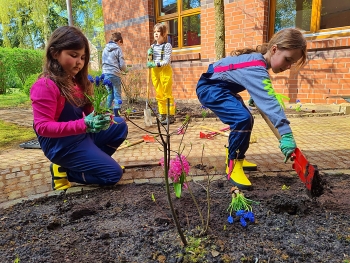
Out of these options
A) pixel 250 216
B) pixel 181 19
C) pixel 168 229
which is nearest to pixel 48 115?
pixel 168 229

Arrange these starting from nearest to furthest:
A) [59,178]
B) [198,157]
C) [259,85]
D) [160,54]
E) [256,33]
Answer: [259,85]
[59,178]
[198,157]
[160,54]
[256,33]

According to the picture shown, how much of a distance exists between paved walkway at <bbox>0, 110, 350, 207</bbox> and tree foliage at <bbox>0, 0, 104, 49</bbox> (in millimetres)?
23645

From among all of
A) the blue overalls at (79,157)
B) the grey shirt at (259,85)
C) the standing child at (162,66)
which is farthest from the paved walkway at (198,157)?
the standing child at (162,66)

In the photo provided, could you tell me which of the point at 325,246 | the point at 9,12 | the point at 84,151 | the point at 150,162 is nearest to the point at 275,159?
the point at 150,162

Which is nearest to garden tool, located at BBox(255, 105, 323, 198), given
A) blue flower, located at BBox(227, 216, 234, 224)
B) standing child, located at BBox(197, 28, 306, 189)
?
standing child, located at BBox(197, 28, 306, 189)

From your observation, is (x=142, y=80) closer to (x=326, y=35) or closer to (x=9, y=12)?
(x=326, y=35)

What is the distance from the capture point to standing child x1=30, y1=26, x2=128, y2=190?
211cm

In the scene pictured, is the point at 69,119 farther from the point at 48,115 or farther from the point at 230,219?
the point at 230,219

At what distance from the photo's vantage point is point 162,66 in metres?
5.40

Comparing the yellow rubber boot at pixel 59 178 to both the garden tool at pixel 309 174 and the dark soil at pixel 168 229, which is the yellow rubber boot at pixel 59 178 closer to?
the dark soil at pixel 168 229

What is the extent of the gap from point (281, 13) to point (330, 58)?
5.12ft

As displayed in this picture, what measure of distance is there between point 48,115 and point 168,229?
122 centimetres

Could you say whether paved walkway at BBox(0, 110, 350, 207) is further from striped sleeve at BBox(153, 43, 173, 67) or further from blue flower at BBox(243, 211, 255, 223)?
striped sleeve at BBox(153, 43, 173, 67)

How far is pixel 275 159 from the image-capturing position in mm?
3227
